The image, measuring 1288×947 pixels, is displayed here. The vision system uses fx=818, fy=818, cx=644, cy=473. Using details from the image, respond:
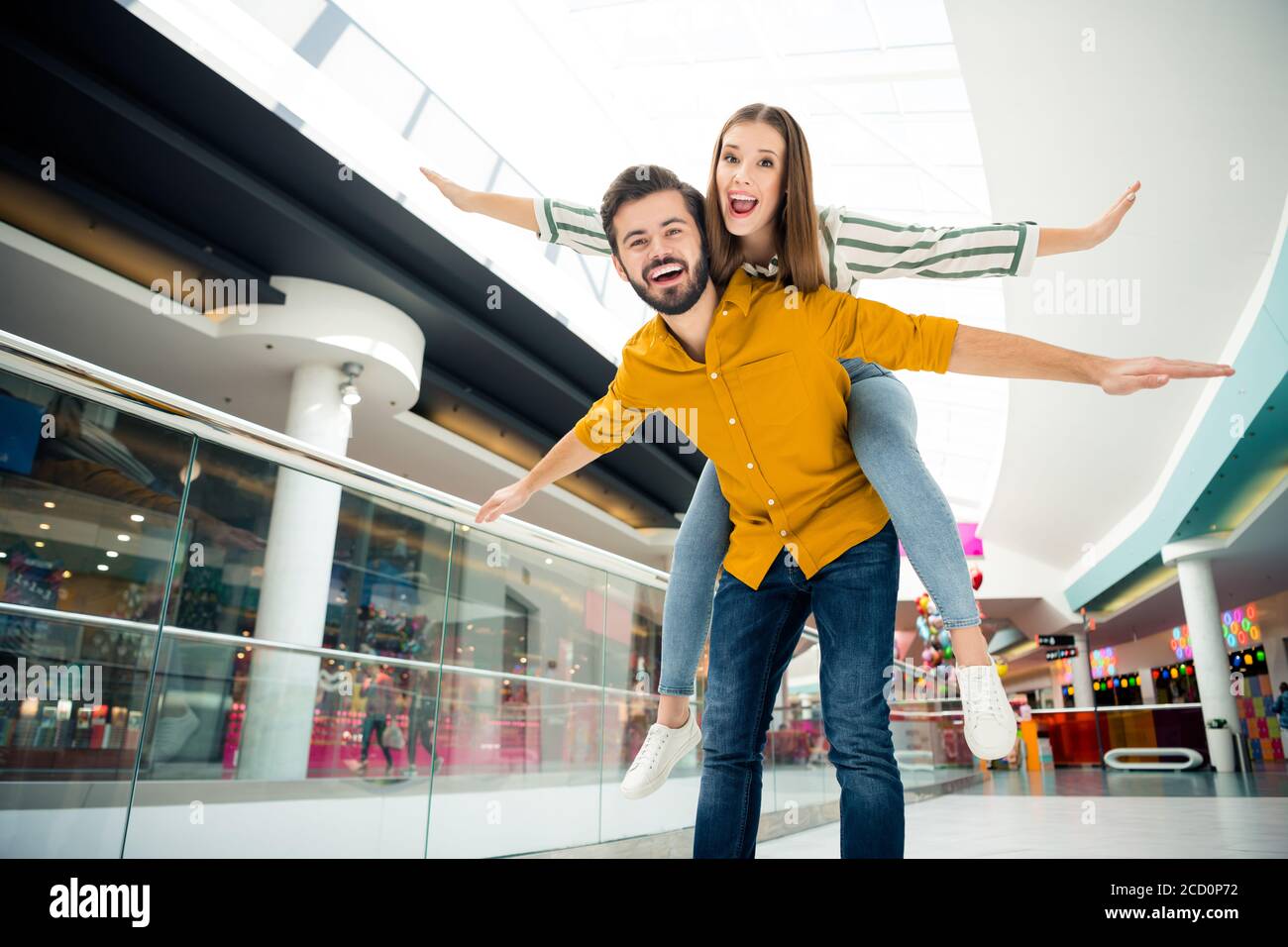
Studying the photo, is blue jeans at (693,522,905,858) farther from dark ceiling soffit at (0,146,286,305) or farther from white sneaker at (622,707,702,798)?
dark ceiling soffit at (0,146,286,305)

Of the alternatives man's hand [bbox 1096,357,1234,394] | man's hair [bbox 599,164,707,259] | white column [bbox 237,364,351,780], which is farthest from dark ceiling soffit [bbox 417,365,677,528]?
man's hand [bbox 1096,357,1234,394]

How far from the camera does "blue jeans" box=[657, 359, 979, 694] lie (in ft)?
4.99

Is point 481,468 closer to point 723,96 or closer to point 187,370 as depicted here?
point 187,370

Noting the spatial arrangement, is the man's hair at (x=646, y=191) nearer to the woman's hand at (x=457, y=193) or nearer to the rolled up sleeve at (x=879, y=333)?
the rolled up sleeve at (x=879, y=333)

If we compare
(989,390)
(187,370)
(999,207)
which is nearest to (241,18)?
(187,370)

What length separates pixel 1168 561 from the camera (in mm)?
15008

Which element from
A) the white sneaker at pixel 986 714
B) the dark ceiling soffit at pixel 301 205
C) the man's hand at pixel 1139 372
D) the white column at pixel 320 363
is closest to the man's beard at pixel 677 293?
the man's hand at pixel 1139 372

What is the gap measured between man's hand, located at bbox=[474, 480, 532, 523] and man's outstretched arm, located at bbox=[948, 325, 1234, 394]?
102cm

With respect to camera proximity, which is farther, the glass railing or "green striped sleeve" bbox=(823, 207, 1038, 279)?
the glass railing

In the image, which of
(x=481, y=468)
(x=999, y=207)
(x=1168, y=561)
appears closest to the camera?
(x=999, y=207)

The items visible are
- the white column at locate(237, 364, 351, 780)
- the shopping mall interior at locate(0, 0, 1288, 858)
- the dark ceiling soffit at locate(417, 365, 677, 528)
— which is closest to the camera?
the shopping mall interior at locate(0, 0, 1288, 858)

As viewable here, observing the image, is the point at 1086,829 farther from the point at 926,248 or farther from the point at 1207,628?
the point at 1207,628

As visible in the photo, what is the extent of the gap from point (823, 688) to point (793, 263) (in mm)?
873

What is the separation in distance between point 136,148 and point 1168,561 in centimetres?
1666
